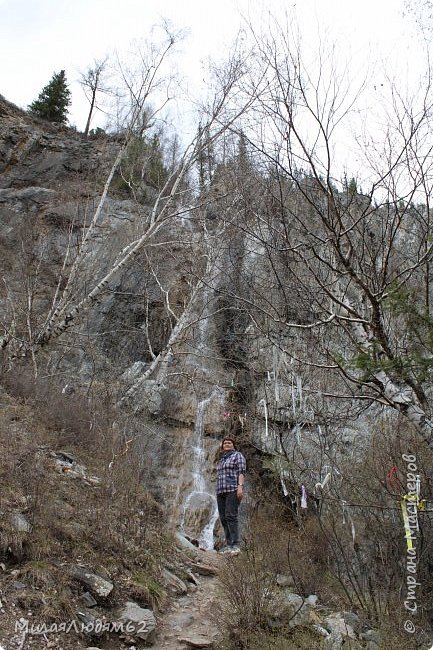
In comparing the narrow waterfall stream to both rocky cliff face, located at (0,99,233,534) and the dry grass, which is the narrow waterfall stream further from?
the dry grass

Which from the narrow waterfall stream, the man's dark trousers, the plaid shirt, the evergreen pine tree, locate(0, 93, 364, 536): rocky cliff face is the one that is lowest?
the narrow waterfall stream

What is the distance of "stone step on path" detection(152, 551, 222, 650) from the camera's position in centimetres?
436

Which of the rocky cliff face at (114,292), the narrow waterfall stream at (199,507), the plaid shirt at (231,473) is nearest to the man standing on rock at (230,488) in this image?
the plaid shirt at (231,473)

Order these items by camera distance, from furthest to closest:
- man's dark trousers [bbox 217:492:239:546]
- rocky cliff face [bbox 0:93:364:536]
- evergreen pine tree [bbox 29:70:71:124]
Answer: evergreen pine tree [bbox 29:70:71:124] < rocky cliff face [bbox 0:93:364:536] < man's dark trousers [bbox 217:492:239:546]

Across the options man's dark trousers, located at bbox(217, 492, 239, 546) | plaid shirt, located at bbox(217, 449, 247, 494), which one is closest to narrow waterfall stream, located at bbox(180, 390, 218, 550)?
man's dark trousers, located at bbox(217, 492, 239, 546)

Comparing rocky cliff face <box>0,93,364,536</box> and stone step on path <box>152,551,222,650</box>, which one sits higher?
rocky cliff face <box>0,93,364,536</box>

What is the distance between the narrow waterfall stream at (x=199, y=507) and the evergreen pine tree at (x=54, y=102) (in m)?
21.8

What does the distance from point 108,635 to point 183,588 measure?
1569 millimetres

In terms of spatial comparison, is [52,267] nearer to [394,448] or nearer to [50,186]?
[50,186]

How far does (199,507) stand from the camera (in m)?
11.1

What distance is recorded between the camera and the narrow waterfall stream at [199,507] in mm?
10516

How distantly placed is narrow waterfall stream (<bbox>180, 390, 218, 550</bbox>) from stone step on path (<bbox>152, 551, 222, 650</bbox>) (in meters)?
4.39

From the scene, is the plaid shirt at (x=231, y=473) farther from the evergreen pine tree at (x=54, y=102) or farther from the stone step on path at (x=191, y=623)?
the evergreen pine tree at (x=54, y=102)

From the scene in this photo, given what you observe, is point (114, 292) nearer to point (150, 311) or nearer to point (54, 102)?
point (150, 311)
